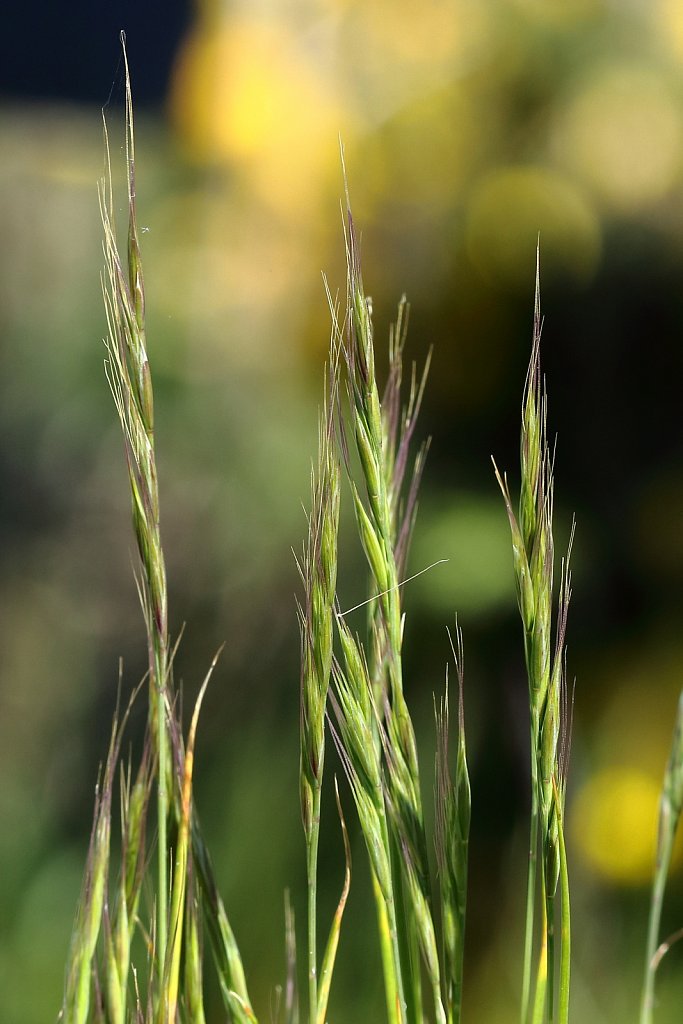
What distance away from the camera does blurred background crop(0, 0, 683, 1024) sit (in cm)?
63

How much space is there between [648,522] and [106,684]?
1.51ft

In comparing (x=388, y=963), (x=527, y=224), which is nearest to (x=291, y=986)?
(x=388, y=963)

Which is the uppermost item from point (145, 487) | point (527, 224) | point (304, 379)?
point (527, 224)

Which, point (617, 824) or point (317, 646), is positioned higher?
point (317, 646)

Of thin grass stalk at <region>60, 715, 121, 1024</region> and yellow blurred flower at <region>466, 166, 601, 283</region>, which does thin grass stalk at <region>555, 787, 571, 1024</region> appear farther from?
yellow blurred flower at <region>466, 166, 601, 283</region>

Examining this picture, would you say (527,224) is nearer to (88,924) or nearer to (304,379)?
(304,379)

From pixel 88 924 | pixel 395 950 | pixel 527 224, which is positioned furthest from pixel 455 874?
pixel 527 224

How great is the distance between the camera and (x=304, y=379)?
26.1 inches

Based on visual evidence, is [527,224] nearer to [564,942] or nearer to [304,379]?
[304,379]

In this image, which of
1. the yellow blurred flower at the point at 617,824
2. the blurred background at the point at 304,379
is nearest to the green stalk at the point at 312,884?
the blurred background at the point at 304,379

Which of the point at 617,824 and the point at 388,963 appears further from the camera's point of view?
the point at 617,824

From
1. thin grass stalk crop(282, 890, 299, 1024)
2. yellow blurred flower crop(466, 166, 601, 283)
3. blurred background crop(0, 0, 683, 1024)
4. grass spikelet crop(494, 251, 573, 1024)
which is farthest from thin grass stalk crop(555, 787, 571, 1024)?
yellow blurred flower crop(466, 166, 601, 283)

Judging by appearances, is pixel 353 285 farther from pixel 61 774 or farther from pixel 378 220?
pixel 61 774

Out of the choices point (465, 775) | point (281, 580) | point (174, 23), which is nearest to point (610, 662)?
point (281, 580)
